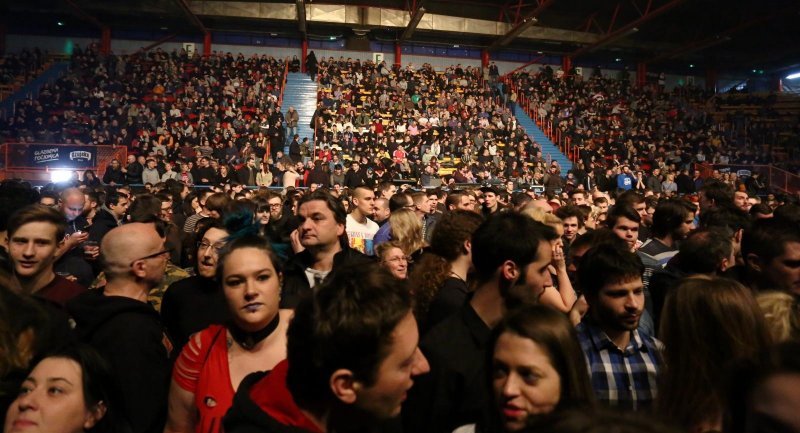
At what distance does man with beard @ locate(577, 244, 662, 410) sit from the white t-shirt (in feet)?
11.6

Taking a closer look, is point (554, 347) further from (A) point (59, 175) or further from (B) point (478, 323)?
(A) point (59, 175)

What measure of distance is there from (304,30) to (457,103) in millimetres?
8222

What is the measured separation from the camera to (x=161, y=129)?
1992 centimetres

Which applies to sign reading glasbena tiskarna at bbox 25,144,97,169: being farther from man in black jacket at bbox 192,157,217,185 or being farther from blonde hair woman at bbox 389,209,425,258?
blonde hair woman at bbox 389,209,425,258

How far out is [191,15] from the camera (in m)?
23.1

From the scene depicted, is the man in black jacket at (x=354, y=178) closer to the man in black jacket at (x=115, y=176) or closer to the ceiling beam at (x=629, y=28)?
the man in black jacket at (x=115, y=176)

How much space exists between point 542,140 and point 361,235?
66.3ft

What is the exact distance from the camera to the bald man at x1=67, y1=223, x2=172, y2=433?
7.16ft

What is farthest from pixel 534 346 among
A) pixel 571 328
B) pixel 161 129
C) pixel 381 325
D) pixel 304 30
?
pixel 304 30

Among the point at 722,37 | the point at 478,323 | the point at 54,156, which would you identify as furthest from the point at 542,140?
the point at 478,323

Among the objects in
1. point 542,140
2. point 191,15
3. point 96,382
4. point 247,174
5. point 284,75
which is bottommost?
point 96,382

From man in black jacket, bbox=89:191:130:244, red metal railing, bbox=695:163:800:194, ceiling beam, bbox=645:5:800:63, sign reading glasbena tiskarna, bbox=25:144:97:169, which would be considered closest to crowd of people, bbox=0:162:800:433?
man in black jacket, bbox=89:191:130:244

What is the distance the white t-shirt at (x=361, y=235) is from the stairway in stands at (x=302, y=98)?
16.6 metres

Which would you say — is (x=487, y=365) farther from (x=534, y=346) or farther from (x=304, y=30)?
(x=304, y=30)
